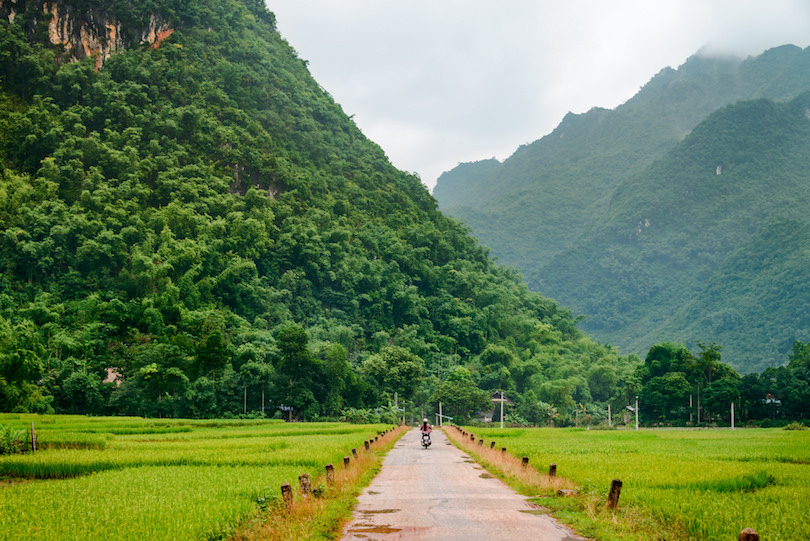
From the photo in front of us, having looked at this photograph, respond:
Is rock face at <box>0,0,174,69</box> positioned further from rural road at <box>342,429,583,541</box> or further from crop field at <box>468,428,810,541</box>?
rural road at <box>342,429,583,541</box>

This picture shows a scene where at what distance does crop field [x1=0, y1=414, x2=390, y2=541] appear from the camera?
36.1ft

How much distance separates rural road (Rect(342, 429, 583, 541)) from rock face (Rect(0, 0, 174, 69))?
121 m

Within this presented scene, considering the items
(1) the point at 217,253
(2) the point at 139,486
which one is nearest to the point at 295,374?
(1) the point at 217,253

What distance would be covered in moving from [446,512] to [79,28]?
5082 inches

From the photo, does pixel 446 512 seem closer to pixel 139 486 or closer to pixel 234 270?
pixel 139 486

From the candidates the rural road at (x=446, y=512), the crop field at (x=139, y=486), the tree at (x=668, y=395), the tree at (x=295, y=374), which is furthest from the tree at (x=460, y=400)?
Result: the rural road at (x=446, y=512)

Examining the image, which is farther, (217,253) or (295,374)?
(217,253)

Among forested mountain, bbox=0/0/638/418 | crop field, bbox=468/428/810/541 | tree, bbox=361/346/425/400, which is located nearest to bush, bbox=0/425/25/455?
crop field, bbox=468/428/810/541

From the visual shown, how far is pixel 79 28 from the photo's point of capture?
387 feet

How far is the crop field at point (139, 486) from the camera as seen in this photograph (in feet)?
36.1

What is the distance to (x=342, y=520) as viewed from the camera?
12547 mm

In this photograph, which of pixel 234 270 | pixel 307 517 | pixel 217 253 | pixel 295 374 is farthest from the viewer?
pixel 217 253

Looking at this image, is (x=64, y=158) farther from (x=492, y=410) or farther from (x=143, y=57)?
(x=492, y=410)

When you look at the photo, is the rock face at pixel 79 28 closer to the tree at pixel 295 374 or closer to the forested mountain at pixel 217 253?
the forested mountain at pixel 217 253
